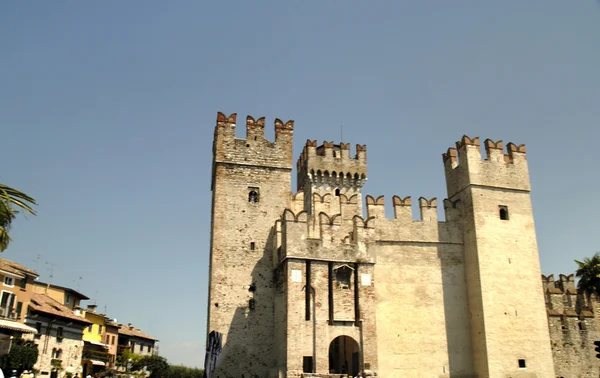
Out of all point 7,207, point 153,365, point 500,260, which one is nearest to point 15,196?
point 7,207

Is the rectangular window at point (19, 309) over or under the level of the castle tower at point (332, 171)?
under

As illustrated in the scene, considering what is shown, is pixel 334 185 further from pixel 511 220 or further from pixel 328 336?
pixel 328 336

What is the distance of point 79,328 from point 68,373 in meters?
4.59

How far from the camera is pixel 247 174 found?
99.1 ft

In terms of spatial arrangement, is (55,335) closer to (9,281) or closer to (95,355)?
(9,281)

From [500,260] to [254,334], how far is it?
13.0 meters

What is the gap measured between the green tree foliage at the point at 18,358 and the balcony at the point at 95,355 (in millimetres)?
13089

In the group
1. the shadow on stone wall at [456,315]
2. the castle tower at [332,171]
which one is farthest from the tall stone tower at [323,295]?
the castle tower at [332,171]

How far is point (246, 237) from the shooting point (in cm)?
2895

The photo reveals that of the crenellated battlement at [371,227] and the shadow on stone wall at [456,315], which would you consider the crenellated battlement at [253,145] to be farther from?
the shadow on stone wall at [456,315]

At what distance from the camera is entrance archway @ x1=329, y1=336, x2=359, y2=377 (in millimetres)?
26516

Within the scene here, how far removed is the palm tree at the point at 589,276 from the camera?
103 ft

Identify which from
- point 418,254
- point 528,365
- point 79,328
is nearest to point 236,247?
→ point 418,254

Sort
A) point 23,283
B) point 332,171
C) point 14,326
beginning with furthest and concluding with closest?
point 332,171
point 23,283
point 14,326
